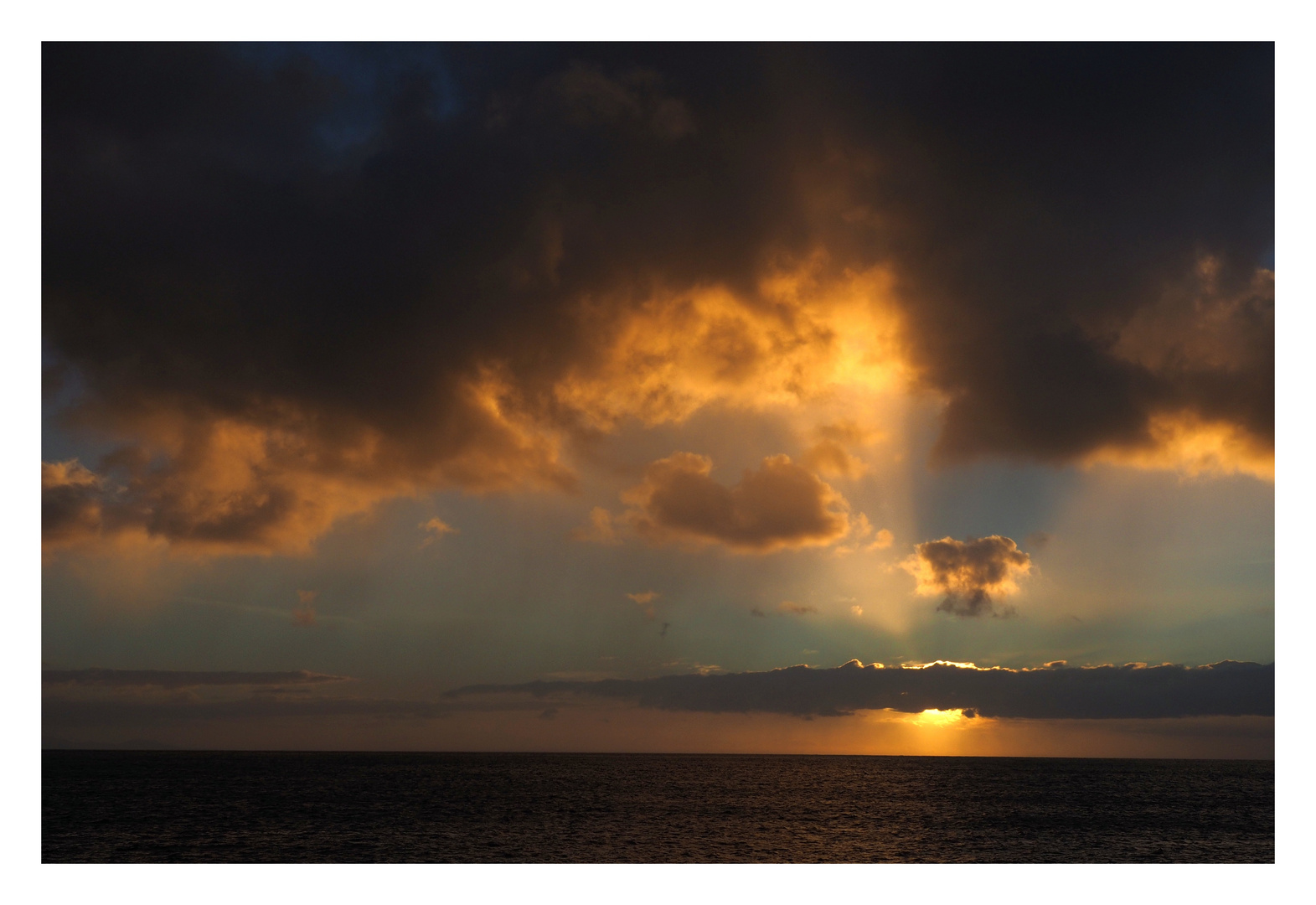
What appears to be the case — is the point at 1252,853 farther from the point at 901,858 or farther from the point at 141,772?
the point at 141,772

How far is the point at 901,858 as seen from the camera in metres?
60.4

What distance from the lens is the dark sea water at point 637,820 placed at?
6216 centimetres

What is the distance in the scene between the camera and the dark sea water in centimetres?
6216

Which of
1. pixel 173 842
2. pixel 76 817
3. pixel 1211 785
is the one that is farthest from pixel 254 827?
pixel 1211 785

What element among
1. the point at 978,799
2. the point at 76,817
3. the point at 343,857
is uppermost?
the point at 343,857

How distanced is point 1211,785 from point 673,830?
127 metres

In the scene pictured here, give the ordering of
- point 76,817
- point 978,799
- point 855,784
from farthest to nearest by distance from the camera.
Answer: point 855,784 < point 978,799 < point 76,817

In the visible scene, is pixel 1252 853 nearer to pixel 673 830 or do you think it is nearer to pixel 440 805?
pixel 673 830

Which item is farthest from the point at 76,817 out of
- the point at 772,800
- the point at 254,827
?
the point at 772,800

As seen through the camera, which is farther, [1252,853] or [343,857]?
[1252,853]

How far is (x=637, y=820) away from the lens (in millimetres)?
83500

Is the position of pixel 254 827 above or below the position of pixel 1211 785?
above

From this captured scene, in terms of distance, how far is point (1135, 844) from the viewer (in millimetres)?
70125

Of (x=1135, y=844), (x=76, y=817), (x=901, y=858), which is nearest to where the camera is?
(x=901, y=858)
